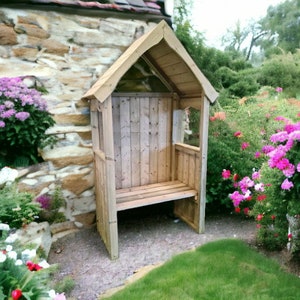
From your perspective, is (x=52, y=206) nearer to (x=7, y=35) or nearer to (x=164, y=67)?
(x=7, y=35)

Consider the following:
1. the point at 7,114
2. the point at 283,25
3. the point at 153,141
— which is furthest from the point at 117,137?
the point at 283,25

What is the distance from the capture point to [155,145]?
3.58m

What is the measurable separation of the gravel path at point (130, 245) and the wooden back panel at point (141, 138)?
621mm

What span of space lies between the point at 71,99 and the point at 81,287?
208 centimetres

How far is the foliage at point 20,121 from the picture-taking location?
253 centimetres

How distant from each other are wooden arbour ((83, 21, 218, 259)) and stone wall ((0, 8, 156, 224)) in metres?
0.23

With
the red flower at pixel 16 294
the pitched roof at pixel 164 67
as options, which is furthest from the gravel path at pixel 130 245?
the pitched roof at pixel 164 67

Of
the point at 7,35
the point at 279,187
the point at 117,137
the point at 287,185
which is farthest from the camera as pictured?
the point at 117,137

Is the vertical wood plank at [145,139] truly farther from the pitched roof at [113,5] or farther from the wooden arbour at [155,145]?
the pitched roof at [113,5]

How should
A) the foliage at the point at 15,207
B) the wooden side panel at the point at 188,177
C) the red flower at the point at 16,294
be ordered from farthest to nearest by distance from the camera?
the wooden side panel at the point at 188,177, the foliage at the point at 15,207, the red flower at the point at 16,294

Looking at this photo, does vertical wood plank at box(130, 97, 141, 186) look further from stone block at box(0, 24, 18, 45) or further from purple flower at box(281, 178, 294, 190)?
purple flower at box(281, 178, 294, 190)

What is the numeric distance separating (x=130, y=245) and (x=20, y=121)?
1.88 m

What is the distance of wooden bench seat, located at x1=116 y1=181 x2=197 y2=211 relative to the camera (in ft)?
9.52

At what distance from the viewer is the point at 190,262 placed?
99.9 inches
